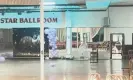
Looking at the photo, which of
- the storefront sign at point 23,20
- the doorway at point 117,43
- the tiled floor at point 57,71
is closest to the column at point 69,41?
the storefront sign at point 23,20

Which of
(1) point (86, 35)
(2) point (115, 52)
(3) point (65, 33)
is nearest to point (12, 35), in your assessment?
(3) point (65, 33)

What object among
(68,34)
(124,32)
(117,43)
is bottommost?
(117,43)

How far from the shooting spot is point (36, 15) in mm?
20547

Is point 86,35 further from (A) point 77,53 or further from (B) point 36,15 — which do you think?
(B) point 36,15

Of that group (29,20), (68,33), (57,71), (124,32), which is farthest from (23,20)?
(57,71)

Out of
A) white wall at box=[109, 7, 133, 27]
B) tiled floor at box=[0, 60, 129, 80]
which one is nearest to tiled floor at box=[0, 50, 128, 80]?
tiled floor at box=[0, 60, 129, 80]

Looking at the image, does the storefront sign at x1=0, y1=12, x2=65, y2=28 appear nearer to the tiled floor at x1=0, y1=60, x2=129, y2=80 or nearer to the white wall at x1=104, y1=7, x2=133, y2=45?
the white wall at x1=104, y1=7, x2=133, y2=45

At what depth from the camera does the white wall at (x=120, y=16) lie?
65.9 feet

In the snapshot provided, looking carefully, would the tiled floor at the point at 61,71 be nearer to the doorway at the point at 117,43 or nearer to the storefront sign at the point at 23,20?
the doorway at the point at 117,43

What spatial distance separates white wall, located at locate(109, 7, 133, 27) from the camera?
65.9ft

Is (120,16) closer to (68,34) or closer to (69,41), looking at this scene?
(68,34)

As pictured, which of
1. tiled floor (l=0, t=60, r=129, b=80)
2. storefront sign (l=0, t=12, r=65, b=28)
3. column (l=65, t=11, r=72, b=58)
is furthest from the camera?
storefront sign (l=0, t=12, r=65, b=28)

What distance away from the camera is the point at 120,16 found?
20297 mm

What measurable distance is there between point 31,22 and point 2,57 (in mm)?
3125
